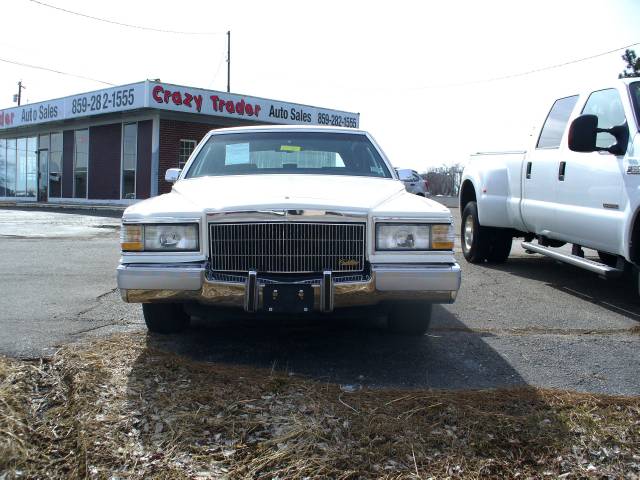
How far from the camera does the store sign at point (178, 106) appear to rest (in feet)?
68.0

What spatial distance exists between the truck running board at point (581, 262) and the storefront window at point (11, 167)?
3035cm

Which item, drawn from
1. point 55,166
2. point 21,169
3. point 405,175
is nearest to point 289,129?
point 405,175

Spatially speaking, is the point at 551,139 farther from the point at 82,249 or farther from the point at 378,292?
the point at 82,249

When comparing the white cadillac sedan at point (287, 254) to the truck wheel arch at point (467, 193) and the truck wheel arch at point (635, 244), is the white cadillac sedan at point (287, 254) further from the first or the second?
the truck wheel arch at point (467, 193)

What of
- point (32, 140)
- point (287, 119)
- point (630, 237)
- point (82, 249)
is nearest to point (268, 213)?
point (630, 237)

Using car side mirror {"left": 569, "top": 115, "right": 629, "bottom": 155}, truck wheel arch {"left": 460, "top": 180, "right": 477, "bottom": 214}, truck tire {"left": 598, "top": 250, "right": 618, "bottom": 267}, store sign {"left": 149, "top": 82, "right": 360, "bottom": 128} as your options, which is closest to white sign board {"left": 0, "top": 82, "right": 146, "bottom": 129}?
store sign {"left": 149, "top": 82, "right": 360, "bottom": 128}

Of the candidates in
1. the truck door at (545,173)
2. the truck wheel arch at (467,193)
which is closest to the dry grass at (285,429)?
the truck door at (545,173)

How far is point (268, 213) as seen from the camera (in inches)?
140

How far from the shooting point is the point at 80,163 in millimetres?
25609

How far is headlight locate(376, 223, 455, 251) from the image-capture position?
143 inches

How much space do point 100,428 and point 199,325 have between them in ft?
6.52

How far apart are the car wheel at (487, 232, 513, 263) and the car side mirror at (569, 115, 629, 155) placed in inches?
107

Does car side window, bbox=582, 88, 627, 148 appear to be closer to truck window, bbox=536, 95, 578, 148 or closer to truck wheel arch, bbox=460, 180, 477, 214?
truck window, bbox=536, 95, 578, 148

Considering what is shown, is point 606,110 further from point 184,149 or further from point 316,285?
point 184,149
